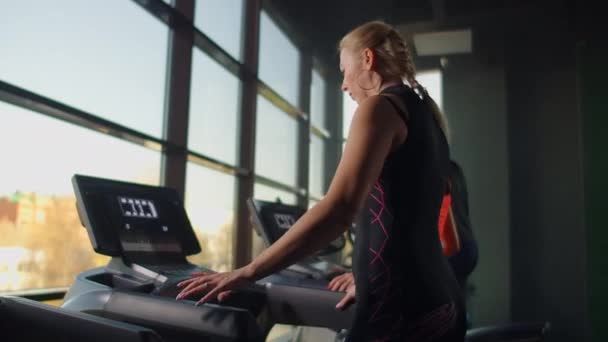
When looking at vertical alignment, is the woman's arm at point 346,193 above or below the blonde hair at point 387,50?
below

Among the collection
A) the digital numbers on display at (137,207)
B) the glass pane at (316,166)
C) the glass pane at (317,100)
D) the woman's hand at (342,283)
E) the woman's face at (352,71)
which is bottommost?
the woman's hand at (342,283)

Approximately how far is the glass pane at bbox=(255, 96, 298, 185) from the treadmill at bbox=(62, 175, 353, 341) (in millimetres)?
2820

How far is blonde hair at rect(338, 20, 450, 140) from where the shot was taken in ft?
3.78

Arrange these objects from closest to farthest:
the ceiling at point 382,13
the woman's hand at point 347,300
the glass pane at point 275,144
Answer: the woman's hand at point 347,300 < the glass pane at point 275,144 < the ceiling at point 382,13

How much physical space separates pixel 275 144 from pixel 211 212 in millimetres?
1355

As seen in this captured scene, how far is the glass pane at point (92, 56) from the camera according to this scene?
2.13 metres

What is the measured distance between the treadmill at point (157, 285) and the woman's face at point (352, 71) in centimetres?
52

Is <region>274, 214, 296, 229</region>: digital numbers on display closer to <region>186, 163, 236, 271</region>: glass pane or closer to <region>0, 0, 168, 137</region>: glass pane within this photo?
<region>0, 0, 168, 137</region>: glass pane

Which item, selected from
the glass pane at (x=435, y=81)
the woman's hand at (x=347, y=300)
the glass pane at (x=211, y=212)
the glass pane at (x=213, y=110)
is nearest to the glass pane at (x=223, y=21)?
the glass pane at (x=213, y=110)

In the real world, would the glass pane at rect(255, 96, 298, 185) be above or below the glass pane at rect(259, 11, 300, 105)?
below

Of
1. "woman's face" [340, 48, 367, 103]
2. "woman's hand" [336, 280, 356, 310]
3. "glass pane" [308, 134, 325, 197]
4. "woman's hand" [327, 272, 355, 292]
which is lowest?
"woman's hand" [336, 280, 356, 310]

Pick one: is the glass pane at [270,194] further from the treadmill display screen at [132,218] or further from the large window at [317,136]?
the treadmill display screen at [132,218]

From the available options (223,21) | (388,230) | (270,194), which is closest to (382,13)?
(223,21)

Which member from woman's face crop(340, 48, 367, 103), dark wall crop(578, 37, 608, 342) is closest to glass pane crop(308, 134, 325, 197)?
dark wall crop(578, 37, 608, 342)
